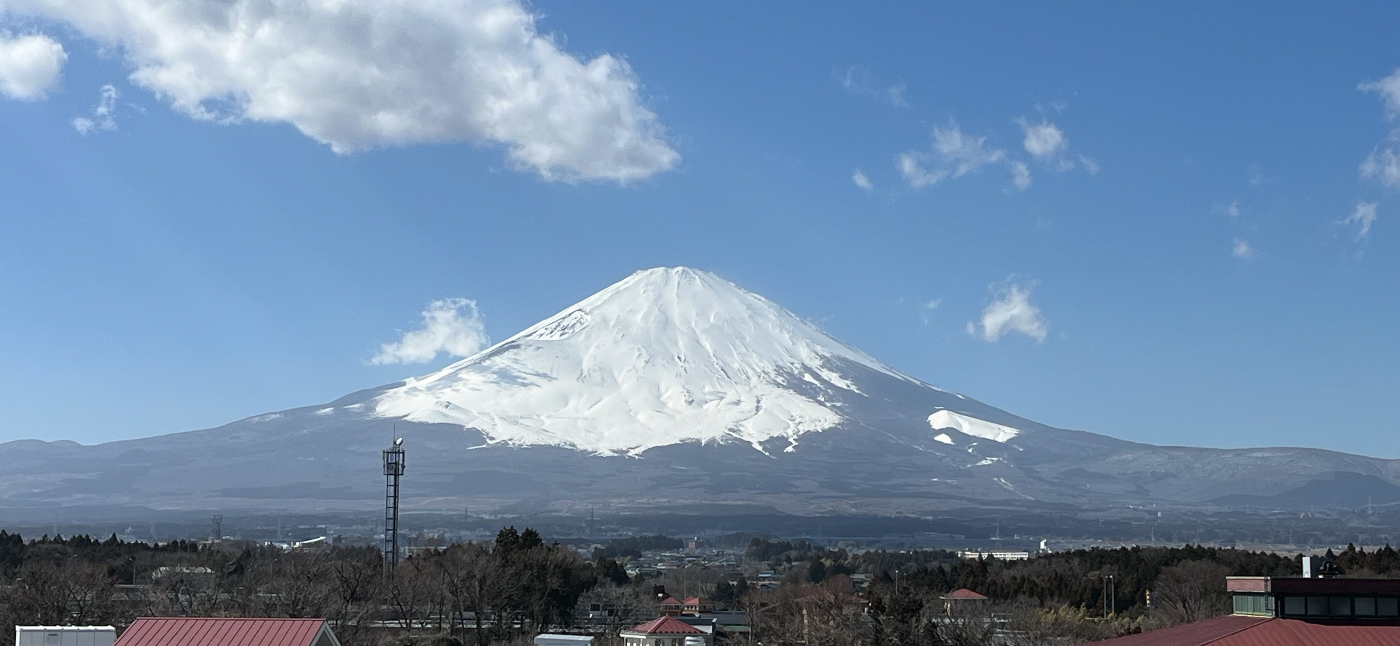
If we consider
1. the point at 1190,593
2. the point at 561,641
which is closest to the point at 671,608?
the point at 1190,593

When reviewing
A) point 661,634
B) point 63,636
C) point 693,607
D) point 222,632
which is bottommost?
point 693,607

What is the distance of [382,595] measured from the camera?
7356 cm

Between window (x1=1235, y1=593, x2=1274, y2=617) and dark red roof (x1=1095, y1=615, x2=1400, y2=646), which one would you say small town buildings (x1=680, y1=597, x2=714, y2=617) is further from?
dark red roof (x1=1095, y1=615, x2=1400, y2=646)

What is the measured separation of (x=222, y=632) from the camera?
3884 centimetres

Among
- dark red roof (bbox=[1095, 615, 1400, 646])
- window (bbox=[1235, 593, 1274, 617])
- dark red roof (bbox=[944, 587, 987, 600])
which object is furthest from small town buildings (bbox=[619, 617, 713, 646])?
dark red roof (bbox=[1095, 615, 1400, 646])

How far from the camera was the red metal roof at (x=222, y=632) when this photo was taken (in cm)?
3825

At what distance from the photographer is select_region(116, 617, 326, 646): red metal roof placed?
38.2 metres

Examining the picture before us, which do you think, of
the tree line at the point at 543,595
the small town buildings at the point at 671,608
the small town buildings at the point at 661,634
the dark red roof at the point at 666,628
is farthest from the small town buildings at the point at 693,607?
the small town buildings at the point at 661,634

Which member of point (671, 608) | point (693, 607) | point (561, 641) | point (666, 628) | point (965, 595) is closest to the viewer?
point (561, 641)

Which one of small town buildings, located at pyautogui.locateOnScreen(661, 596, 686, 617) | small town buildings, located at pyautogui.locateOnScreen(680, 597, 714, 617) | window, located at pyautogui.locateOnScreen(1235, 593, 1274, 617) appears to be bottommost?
small town buildings, located at pyautogui.locateOnScreen(680, 597, 714, 617)

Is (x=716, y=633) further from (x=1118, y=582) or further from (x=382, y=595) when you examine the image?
(x=1118, y=582)

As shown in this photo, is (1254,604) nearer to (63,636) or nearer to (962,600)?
(63,636)

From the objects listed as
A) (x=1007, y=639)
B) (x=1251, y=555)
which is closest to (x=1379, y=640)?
(x=1007, y=639)

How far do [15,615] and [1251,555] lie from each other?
60.9 metres
